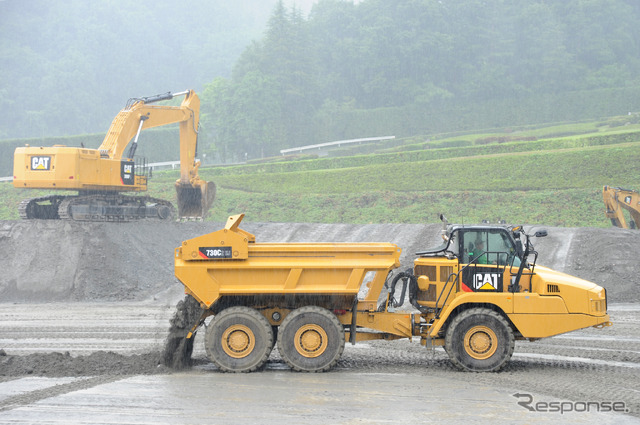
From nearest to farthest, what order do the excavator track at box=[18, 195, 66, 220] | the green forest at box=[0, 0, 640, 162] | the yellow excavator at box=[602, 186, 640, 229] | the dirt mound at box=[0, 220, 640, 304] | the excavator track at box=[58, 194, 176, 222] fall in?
1. the dirt mound at box=[0, 220, 640, 304]
2. the yellow excavator at box=[602, 186, 640, 229]
3. the excavator track at box=[58, 194, 176, 222]
4. the excavator track at box=[18, 195, 66, 220]
5. the green forest at box=[0, 0, 640, 162]

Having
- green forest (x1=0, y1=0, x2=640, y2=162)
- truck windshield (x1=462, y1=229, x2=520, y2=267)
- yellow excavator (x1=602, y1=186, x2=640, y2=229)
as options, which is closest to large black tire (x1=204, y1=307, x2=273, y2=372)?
truck windshield (x1=462, y1=229, x2=520, y2=267)

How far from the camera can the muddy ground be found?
10469mm

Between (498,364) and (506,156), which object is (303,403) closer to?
(498,364)

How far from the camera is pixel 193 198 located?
30.0 metres

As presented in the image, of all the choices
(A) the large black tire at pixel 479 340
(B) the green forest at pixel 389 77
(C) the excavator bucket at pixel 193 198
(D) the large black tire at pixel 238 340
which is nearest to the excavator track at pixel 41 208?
(C) the excavator bucket at pixel 193 198

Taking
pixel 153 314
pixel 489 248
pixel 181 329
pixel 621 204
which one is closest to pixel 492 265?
pixel 489 248

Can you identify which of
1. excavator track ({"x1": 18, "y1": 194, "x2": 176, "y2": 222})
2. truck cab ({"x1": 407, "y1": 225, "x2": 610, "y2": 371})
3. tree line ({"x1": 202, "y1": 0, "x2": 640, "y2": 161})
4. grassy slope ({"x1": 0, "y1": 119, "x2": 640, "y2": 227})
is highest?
tree line ({"x1": 202, "y1": 0, "x2": 640, "y2": 161})

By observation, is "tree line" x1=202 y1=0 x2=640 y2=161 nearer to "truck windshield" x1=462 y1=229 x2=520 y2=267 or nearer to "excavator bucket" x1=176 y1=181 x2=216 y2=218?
"excavator bucket" x1=176 y1=181 x2=216 y2=218

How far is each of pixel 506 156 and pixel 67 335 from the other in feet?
98.8

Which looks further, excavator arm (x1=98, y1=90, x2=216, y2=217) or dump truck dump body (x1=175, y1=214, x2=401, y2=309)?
excavator arm (x1=98, y1=90, x2=216, y2=217)

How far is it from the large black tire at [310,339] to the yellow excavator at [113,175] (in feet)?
58.4

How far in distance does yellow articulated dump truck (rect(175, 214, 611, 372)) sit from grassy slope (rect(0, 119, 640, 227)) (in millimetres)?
21248

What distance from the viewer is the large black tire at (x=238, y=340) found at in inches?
426

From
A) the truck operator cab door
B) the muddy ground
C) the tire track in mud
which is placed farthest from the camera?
the truck operator cab door
